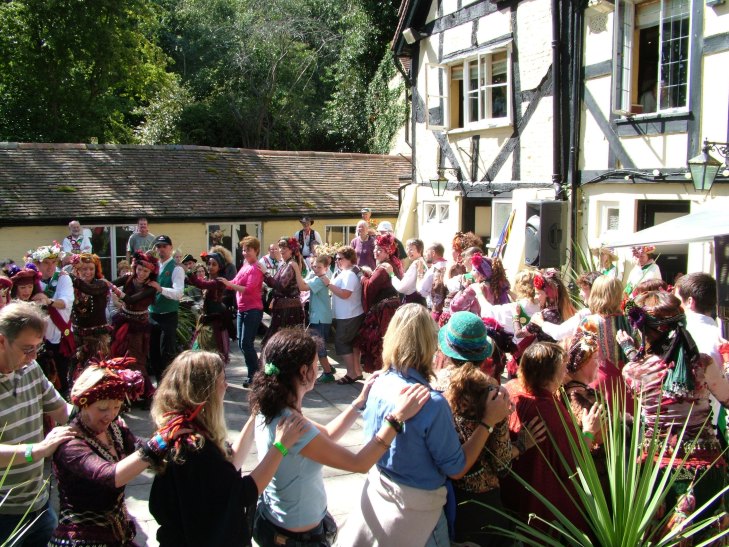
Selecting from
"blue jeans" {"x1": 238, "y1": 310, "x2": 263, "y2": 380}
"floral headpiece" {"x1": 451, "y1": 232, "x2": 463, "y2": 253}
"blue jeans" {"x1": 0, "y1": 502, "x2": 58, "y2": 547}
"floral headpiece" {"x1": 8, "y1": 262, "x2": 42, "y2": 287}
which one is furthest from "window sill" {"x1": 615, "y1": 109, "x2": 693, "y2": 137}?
"blue jeans" {"x1": 0, "y1": 502, "x2": 58, "y2": 547}

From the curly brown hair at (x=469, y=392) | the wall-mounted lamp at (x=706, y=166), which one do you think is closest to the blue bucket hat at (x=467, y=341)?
the curly brown hair at (x=469, y=392)

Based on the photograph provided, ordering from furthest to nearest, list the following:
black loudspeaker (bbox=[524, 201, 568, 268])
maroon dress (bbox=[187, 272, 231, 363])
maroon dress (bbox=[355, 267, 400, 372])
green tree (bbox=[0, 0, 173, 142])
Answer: green tree (bbox=[0, 0, 173, 142]) → black loudspeaker (bbox=[524, 201, 568, 268]) → maroon dress (bbox=[187, 272, 231, 363]) → maroon dress (bbox=[355, 267, 400, 372])

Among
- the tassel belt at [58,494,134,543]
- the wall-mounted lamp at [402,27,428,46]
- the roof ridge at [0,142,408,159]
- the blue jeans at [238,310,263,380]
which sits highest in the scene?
the wall-mounted lamp at [402,27,428,46]

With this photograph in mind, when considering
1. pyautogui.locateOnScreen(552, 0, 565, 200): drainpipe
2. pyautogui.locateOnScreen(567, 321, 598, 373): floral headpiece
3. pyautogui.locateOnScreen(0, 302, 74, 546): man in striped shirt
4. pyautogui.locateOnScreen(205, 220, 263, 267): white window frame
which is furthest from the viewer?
pyautogui.locateOnScreen(205, 220, 263, 267): white window frame

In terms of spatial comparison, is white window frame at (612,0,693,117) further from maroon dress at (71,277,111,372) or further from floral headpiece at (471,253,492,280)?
maroon dress at (71,277,111,372)

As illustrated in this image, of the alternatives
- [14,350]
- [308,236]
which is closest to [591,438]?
[14,350]

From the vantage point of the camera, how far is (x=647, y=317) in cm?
400

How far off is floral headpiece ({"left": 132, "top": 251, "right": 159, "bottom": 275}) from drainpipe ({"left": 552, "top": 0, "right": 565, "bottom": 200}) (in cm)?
700

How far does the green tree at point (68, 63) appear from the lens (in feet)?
71.8

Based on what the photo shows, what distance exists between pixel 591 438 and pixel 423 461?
1.03m

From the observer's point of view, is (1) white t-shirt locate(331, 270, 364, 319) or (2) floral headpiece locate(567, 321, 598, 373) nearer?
(2) floral headpiece locate(567, 321, 598, 373)

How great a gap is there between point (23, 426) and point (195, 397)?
1277mm

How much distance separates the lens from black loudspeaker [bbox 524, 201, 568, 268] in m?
8.91

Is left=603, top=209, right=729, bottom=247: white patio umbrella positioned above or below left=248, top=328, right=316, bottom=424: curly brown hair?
above
